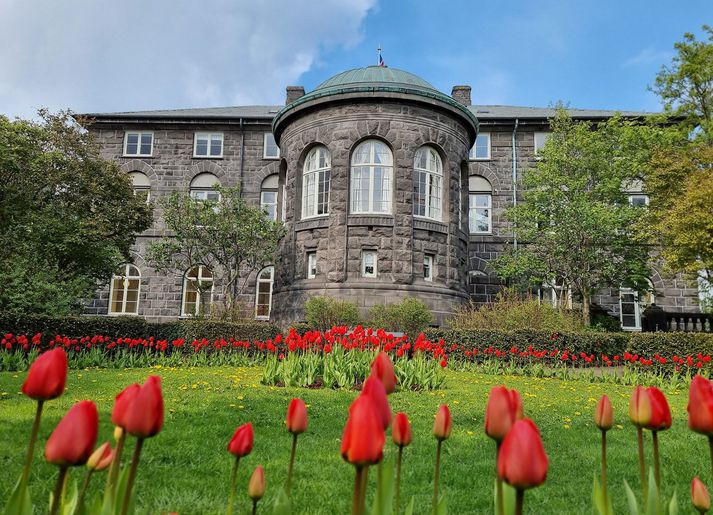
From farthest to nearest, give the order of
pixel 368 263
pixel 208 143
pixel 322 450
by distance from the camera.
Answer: pixel 208 143, pixel 368 263, pixel 322 450

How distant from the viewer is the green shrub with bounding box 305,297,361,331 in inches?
637

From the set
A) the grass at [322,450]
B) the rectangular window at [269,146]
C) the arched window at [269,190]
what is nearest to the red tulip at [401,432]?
the grass at [322,450]

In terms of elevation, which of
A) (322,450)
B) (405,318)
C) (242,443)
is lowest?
(322,450)

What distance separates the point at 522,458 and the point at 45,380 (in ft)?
4.10

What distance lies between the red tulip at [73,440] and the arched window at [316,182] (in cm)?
1827

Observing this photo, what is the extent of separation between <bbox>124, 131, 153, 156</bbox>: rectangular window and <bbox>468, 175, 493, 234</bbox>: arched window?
673 inches

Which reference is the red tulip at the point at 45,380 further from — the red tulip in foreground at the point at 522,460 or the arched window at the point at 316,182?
the arched window at the point at 316,182

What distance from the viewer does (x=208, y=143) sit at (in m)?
28.3

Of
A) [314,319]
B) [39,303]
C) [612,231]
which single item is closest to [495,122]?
[612,231]

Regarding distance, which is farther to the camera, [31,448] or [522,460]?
[31,448]

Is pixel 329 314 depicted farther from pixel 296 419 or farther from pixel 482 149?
pixel 482 149

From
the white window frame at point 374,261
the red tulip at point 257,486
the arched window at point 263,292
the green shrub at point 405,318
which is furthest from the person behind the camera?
the arched window at point 263,292

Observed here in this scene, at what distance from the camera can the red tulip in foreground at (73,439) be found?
1.26 m

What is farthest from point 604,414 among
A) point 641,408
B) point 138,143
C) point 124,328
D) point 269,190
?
point 138,143
